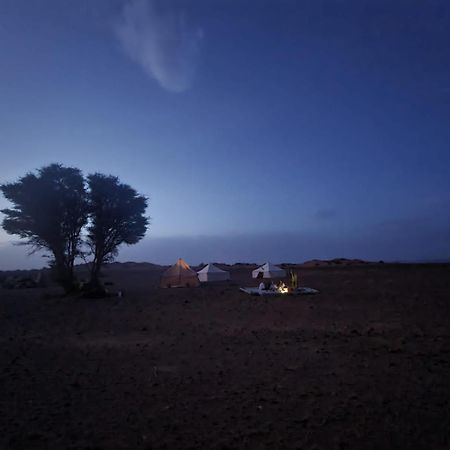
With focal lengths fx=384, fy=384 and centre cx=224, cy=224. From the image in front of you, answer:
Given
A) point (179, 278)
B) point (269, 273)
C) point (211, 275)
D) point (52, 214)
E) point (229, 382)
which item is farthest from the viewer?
point (269, 273)

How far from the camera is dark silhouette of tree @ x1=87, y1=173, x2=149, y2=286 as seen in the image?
26.4m

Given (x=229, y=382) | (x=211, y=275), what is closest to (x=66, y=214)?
(x=211, y=275)

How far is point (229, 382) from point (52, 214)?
2125cm

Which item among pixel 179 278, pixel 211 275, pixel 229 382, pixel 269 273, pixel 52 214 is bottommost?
pixel 229 382

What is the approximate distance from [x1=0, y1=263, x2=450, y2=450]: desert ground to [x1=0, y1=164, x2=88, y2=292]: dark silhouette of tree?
11103mm

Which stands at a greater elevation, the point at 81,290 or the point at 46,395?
the point at 81,290

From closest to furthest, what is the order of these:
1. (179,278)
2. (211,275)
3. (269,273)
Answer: (179,278) < (211,275) < (269,273)

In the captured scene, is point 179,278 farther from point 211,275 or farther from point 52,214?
point 52,214

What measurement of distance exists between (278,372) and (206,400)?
207cm

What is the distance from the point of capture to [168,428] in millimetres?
5273

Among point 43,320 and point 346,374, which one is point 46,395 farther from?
point 43,320

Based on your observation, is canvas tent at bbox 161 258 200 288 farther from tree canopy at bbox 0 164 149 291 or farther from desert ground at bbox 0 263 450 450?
desert ground at bbox 0 263 450 450

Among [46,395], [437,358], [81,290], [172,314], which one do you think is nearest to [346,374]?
[437,358]

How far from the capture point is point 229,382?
726cm
